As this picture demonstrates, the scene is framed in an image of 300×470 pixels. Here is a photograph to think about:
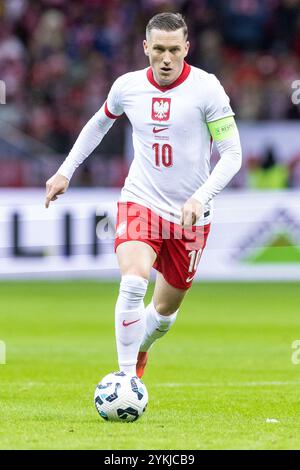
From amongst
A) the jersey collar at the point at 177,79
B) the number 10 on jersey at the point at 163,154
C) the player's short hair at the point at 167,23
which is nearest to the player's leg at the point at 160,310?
the number 10 on jersey at the point at 163,154

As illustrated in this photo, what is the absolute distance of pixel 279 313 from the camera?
14.6 m

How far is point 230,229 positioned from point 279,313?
3647 millimetres

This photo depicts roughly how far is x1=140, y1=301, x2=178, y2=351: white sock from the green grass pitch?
404 millimetres

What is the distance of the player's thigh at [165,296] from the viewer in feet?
27.1

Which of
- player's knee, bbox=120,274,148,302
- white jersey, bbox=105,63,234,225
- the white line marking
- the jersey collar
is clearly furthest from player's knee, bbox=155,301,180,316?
the jersey collar

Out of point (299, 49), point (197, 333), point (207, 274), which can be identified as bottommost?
point (207, 274)

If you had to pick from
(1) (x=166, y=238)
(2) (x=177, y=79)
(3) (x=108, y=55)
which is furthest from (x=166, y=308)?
(3) (x=108, y=55)

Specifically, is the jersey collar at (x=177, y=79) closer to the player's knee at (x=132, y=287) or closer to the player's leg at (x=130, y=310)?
the player's leg at (x=130, y=310)

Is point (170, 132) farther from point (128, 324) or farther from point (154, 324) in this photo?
point (154, 324)

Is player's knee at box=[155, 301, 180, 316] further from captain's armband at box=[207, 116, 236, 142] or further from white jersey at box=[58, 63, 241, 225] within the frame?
captain's armband at box=[207, 116, 236, 142]

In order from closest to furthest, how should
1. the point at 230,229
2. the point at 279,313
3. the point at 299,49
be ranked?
the point at 279,313, the point at 230,229, the point at 299,49

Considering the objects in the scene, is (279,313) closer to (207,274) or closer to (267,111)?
(207,274)

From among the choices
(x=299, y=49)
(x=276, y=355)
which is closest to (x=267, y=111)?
(x=299, y=49)
